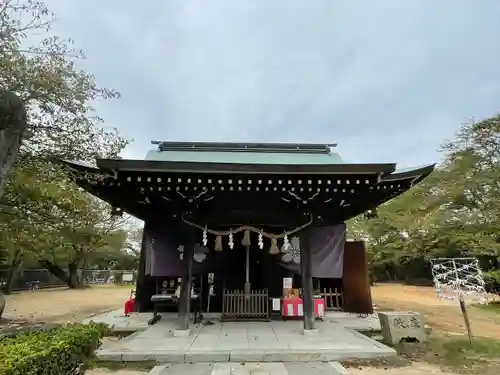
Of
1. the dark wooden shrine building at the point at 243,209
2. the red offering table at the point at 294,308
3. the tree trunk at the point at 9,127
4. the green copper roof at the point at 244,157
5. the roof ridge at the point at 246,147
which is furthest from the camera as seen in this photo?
the roof ridge at the point at 246,147

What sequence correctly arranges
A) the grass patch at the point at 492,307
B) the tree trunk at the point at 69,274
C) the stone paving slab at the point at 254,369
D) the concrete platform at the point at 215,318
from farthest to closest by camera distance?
1. the tree trunk at the point at 69,274
2. the grass patch at the point at 492,307
3. the concrete platform at the point at 215,318
4. the stone paving slab at the point at 254,369

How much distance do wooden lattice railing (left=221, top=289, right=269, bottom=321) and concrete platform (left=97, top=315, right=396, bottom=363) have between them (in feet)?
2.56

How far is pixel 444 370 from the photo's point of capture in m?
4.77

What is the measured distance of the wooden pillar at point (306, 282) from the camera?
663 centimetres

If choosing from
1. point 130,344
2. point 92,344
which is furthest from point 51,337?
point 130,344

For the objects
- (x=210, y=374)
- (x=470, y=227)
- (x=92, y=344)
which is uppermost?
(x=470, y=227)

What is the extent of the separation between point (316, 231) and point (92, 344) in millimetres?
6337

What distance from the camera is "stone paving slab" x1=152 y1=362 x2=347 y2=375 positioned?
15.0 ft

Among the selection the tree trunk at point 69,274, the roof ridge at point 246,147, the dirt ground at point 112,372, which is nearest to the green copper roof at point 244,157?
the roof ridge at point 246,147

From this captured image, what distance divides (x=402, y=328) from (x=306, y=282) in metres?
1.91

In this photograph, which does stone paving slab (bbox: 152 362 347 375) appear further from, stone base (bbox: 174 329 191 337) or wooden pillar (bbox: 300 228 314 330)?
wooden pillar (bbox: 300 228 314 330)

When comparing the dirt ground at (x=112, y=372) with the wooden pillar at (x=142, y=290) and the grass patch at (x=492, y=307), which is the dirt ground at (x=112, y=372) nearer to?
the wooden pillar at (x=142, y=290)

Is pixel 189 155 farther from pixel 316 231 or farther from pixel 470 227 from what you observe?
pixel 470 227

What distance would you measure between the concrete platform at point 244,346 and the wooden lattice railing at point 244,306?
78 centimetres
